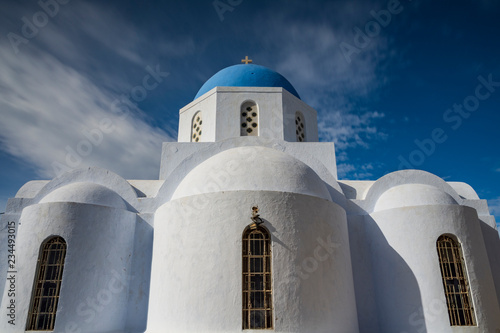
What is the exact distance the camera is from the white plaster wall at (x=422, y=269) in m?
7.27

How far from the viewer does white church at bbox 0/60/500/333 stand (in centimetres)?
644

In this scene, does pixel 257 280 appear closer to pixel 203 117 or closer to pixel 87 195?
pixel 87 195

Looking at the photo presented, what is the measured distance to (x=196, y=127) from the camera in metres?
11.9

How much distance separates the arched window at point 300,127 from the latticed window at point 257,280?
19.1 ft

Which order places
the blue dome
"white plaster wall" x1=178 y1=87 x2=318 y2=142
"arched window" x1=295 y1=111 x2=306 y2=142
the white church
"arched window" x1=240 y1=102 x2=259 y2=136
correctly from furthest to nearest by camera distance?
the blue dome
"arched window" x1=295 y1=111 x2=306 y2=142
"arched window" x1=240 y1=102 x2=259 y2=136
"white plaster wall" x1=178 y1=87 x2=318 y2=142
the white church

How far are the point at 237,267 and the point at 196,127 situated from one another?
655cm

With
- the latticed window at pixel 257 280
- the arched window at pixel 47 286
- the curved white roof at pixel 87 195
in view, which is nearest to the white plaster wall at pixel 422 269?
the latticed window at pixel 257 280

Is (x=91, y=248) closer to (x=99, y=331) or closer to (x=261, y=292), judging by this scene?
(x=99, y=331)

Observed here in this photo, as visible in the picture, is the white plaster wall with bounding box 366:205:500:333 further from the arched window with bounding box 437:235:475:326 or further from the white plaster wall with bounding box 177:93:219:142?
the white plaster wall with bounding box 177:93:219:142

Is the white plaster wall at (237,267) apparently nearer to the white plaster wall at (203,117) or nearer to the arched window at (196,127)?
the white plaster wall at (203,117)

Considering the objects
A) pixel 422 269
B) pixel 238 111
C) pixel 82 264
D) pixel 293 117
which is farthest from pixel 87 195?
pixel 422 269

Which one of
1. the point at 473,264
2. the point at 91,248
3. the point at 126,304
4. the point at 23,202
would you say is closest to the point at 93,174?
the point at 23,202

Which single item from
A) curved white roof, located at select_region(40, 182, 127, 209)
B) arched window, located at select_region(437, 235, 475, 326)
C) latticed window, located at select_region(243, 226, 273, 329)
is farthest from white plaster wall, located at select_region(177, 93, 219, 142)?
arched window, located at select_region(437, 235, 475, 326)

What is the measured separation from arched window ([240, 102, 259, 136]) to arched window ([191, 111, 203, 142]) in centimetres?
145
